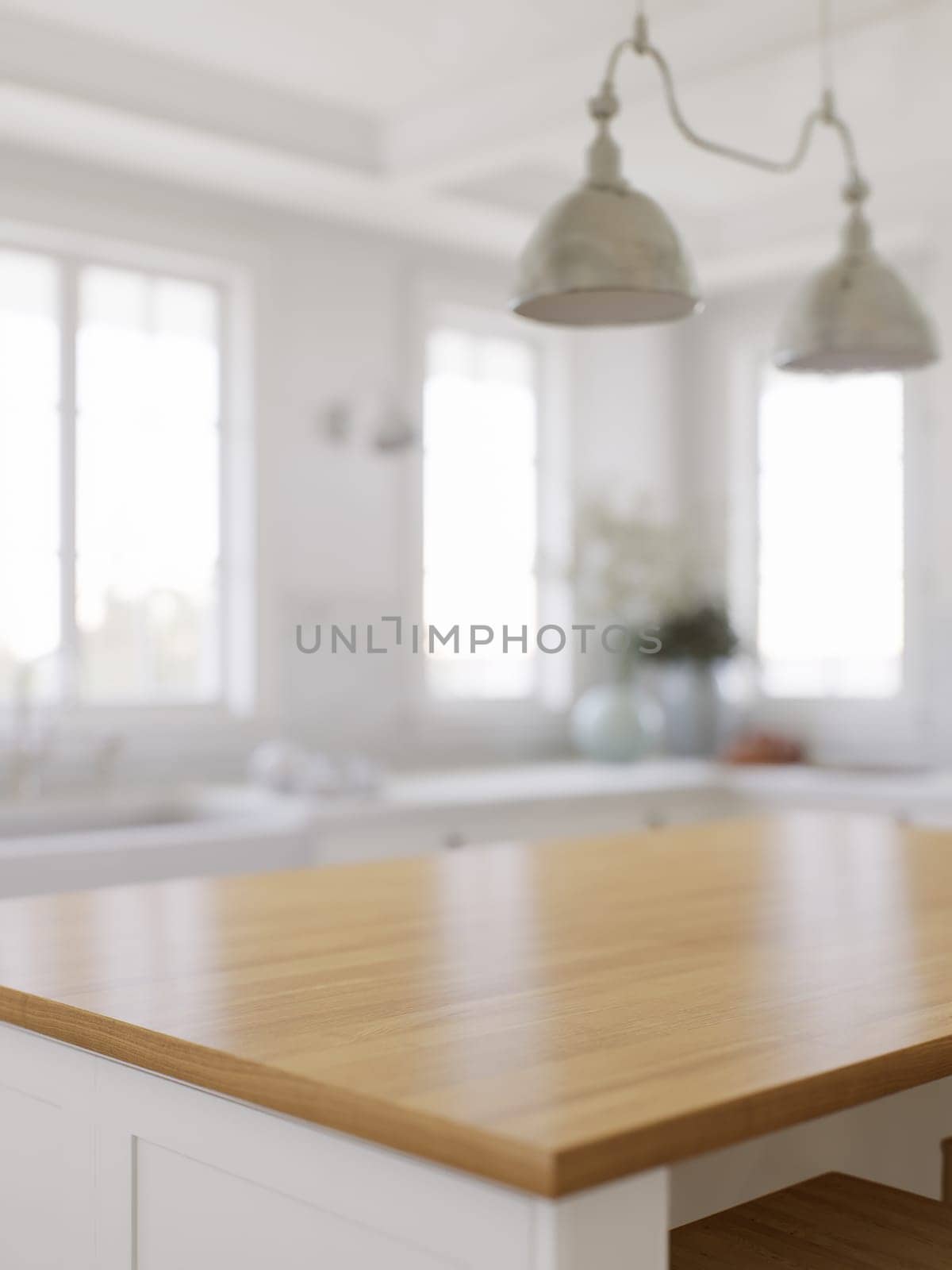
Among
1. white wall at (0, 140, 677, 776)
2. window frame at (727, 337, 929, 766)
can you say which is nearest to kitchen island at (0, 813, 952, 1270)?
white wall at (0, 140, 677, 776)

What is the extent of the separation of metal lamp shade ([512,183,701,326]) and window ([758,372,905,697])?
3.33 metres

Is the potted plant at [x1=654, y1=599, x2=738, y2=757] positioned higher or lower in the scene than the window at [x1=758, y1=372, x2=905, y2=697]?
lower

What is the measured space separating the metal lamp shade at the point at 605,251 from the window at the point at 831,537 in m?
3.33

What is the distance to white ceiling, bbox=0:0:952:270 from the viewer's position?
365 centimetres

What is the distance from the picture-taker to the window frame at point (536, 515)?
5078 millimetres

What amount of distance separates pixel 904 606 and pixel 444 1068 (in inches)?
176

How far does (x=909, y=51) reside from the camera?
3865 millimetres

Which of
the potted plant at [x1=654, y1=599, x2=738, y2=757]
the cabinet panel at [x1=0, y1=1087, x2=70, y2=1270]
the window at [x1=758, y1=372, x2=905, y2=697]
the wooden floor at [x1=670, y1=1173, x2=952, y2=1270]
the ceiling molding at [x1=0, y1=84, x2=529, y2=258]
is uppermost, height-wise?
the ceiling molding at [x1=0, y1=84, x2=529, y2=258]

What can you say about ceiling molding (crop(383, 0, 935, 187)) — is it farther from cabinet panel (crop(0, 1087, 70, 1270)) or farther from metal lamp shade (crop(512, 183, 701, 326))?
cabinet panel (crop(0, 1087, 70, 1270))

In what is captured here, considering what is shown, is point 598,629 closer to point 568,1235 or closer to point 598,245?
point 598,245

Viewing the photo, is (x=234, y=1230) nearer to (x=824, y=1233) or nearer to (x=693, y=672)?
(x=824, y=1233)

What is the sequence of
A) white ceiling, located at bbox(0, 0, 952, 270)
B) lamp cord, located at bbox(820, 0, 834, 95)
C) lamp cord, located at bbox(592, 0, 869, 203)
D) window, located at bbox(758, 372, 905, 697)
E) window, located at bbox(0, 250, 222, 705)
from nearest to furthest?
1. lamp cord, located at bbox(592, 0, 869, 203)
2. lamp cord, located at bbox(820, 0, 834, 95)
3. white ceiling, located at bbox(0, 0, 952, 270)
4. window, located at bbox(0, 250, 222, 705)
5. window, located at bbox(758, 372, 905, 697)

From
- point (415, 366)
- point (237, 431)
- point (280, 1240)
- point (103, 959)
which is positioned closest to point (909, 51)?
point (415, 366)

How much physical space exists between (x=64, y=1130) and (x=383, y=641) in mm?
3629
